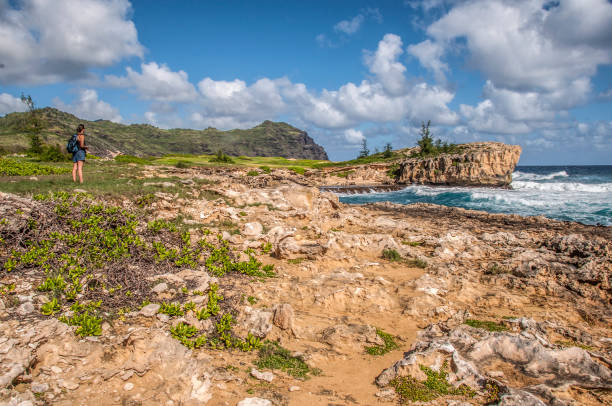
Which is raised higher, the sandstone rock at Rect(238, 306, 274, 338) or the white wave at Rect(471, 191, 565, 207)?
the white wave at Rect(471, 191, 565, 207)

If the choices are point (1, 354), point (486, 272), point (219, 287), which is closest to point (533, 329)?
point (486, 272)

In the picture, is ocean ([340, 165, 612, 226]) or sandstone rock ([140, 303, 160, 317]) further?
ocean ([340, 165, 612, 226])

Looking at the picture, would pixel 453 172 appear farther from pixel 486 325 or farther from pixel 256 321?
pixel 256 321

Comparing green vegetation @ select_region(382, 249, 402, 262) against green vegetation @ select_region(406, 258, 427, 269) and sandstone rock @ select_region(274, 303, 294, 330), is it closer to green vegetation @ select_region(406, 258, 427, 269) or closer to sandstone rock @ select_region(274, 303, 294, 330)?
green vegetation @ select_region(406, 258, 427, 269)

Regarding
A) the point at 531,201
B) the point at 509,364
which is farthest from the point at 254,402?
the point at 531,201

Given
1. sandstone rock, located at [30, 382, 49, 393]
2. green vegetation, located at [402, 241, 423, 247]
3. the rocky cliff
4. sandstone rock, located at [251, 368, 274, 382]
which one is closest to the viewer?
sandstone rock, located at [30, 382, 49, 393]

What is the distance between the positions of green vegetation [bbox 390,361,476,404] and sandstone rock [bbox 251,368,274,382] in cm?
166

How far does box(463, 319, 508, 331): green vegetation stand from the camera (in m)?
6.25

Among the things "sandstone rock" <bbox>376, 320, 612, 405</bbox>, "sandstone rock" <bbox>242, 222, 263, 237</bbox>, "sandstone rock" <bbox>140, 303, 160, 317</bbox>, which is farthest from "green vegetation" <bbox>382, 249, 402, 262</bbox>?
"sandstone rock" <bbox>140, 303, 160, 317</bbox>

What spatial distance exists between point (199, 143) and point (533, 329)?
630 ft

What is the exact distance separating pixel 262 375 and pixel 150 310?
2197 mm

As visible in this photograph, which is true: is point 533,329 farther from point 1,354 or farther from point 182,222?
point 182,222

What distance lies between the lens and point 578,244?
10750mm

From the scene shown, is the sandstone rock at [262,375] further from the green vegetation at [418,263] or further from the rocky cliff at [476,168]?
the rocky cliff at [476,168]
